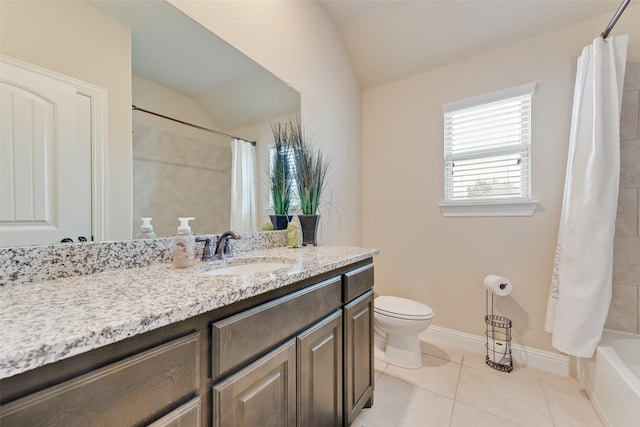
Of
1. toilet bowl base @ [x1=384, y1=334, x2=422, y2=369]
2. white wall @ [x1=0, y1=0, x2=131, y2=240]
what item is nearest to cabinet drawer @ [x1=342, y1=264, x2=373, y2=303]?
toilet bowl base @ [x1=384, y1=334, x2=422, y2=369]

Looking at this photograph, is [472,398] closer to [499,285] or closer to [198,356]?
[499,285]

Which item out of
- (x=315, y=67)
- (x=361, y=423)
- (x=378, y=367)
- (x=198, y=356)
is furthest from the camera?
(x=315, y=67)

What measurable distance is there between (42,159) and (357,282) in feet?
4.02

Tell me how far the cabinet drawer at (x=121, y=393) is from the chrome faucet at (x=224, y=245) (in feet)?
1.99

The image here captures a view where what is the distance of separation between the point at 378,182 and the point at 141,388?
2296mm

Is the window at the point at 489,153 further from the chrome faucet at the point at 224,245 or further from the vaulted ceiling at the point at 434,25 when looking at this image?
the chrome faucet at the point at 224,245

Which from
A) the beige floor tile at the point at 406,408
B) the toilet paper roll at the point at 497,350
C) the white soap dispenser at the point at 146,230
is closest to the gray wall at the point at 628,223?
the toilet paper roll at the point at 497,350

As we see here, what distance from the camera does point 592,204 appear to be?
1490 mm

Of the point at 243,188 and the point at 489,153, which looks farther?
the point at 489,153

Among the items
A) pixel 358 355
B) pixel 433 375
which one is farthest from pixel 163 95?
pixel 433 375

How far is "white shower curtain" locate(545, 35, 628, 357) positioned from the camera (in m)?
1.47

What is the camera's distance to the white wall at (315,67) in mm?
1403

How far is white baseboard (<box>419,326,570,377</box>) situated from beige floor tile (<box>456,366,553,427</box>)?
0.25 metres

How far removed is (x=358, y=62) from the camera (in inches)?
95.1
